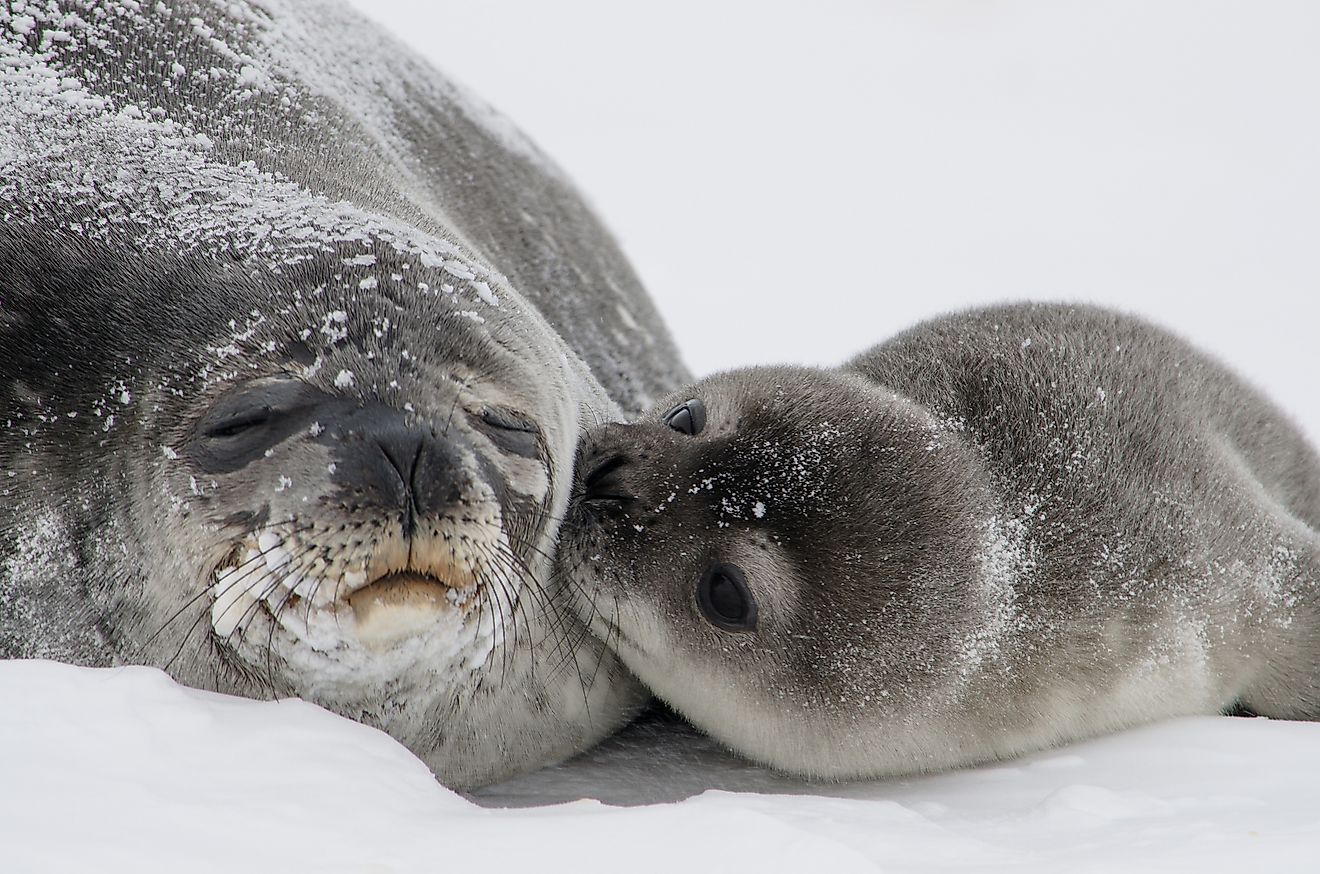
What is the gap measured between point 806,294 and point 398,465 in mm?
8880

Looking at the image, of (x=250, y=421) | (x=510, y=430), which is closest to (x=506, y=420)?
(x=510, y=430)

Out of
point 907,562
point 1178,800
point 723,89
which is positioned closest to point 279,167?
point 907,562

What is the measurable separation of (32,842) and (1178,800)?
82.0 inches

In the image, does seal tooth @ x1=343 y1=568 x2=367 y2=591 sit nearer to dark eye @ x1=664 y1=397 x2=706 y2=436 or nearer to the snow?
the snow

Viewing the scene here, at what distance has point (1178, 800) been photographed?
2842mm

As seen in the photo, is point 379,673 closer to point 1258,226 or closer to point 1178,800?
point 1178,800

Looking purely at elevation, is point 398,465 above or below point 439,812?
above

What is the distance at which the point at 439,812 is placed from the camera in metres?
2.35

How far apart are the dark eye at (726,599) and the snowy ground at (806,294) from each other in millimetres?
334

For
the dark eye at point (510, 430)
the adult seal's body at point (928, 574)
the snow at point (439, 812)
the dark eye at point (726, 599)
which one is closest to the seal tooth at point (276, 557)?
the snow at point (439, 812)

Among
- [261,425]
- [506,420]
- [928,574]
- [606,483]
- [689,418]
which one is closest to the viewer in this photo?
[261,425]

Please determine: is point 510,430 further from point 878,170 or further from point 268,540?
point 878,170

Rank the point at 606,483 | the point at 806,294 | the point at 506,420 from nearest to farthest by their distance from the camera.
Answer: the point at 506,420, the point at 606,483, the point at 806,294

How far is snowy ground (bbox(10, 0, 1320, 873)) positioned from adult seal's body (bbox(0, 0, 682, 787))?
0.18 metres
